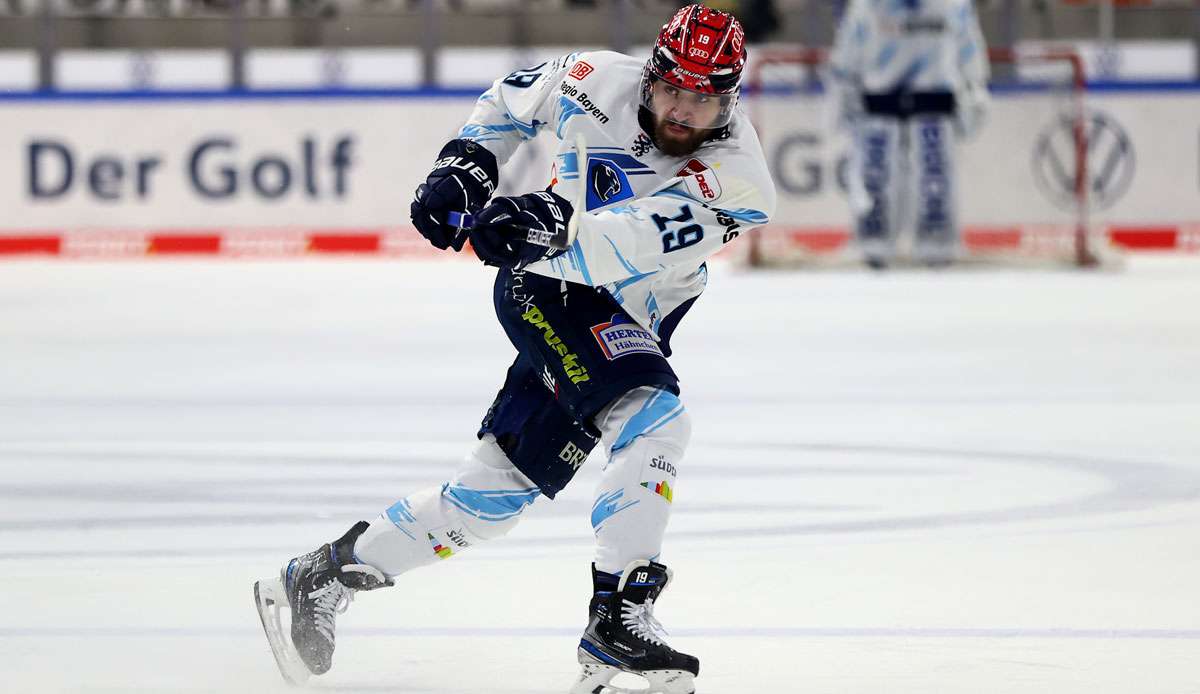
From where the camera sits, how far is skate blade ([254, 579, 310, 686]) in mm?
2957

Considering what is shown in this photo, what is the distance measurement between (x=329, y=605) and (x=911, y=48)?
866 centimetres

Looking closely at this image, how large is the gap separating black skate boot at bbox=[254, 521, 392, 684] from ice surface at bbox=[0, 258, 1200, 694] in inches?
1.7

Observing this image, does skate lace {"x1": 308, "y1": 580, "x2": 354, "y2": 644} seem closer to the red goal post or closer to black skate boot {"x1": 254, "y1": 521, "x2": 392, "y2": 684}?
black skate boot {"x1": 254, "y1": 521, "x2": 392, "y2": 684}

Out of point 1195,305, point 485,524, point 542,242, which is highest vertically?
point 542,242

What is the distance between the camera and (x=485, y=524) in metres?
3.06

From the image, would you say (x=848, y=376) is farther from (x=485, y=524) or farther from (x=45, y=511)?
(x=485, y=524)

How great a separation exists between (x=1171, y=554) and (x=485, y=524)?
57.5 inches

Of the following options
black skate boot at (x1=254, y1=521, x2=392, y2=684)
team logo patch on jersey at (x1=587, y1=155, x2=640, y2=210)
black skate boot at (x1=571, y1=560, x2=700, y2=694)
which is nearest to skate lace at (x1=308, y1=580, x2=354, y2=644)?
black skate boot at (x1=254, y1=521, x2=392, y2=684)

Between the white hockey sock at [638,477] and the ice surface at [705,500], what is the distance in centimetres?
23

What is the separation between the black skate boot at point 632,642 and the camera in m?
2.78

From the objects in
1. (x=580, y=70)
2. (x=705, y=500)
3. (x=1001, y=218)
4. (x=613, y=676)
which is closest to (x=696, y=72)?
(x=580, y=70)

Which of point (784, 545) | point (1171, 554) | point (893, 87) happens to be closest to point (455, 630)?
point (784, 545)

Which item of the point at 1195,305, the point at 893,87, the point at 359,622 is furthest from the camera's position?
the point at 893,87

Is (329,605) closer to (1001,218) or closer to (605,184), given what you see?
(605,184)
